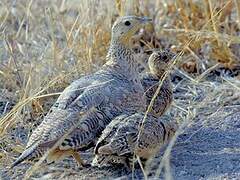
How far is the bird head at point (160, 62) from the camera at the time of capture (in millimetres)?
6066

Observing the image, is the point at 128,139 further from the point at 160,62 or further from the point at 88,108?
the point at 160,62

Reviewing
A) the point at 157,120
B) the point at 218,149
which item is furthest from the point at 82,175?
the point at 218,149

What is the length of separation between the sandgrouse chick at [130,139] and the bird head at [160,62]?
3.53 ft

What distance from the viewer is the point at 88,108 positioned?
4879 mm

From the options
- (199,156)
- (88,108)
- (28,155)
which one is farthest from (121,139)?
(199,156)

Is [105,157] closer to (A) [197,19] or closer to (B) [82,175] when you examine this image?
(B) [82,175]

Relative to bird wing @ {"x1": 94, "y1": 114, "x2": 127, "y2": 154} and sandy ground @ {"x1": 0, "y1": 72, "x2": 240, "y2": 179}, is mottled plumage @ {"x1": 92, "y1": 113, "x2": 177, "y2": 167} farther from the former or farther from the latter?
sandy ground @ {"x1": 0, "y1": 72, "x2": 240, "y2": 179}

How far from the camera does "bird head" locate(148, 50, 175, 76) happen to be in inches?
239

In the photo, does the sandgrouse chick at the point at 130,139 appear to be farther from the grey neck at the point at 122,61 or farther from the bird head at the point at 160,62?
the bird head at the point at 160,62

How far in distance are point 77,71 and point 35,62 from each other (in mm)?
339

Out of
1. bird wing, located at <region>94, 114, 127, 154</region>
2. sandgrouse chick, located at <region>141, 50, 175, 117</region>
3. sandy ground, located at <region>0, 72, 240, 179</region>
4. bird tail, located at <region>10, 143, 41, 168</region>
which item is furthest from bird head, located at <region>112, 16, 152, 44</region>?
bird tail, located at <region>10, 143, 41, 168</region>

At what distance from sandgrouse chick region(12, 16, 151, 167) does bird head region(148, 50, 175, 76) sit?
0.54m

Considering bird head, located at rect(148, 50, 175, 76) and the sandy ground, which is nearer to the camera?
the sandy ground

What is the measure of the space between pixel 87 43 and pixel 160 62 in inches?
26.4
